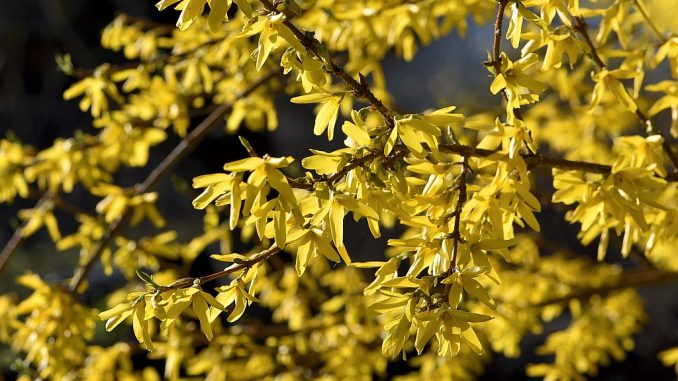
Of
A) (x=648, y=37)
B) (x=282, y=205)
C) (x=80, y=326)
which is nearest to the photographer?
(x=282, y=205)

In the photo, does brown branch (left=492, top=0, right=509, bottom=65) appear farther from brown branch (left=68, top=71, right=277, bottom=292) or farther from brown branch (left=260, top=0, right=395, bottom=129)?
brown branch (left=68, top=71, right=277, bottom=292)

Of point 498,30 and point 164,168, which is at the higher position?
point 498,30

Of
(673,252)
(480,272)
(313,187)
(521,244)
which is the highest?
(313,187)

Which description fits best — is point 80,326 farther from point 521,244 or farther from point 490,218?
point 521,244

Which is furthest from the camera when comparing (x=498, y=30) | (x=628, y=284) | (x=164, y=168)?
(x=628, y=284)

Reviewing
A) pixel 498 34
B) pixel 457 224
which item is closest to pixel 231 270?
pixel 457 224

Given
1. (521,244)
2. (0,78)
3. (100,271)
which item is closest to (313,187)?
(521,244)

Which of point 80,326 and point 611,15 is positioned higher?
point 611,15

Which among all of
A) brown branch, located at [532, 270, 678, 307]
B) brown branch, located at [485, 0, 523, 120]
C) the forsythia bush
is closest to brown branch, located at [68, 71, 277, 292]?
the forsythia bush

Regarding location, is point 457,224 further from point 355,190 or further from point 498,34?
point 498,34
